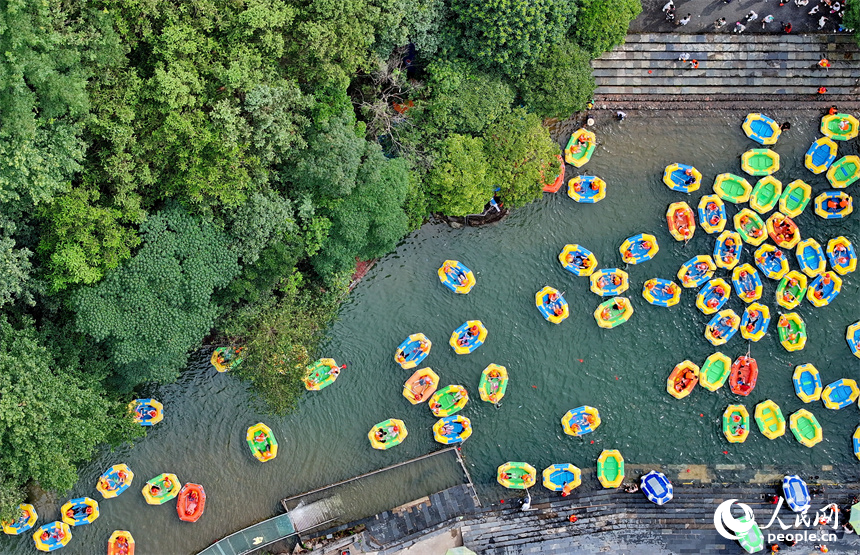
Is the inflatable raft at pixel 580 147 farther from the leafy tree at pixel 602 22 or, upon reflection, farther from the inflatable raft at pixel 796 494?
the inflatable raft at pixel 796 494

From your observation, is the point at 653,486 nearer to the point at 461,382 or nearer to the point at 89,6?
the point at 461,382

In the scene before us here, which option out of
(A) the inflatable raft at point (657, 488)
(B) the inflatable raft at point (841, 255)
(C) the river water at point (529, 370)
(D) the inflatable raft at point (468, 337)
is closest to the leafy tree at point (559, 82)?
(C) the river water at point (529, 370)

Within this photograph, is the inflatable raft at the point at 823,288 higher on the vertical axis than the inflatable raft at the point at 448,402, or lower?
higher

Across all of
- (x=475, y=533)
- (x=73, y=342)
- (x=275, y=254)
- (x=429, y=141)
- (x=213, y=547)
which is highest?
(x=429, y=141)

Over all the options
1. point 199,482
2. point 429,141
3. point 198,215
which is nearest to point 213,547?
point 199,482

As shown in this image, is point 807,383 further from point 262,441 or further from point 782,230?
point 262,441
